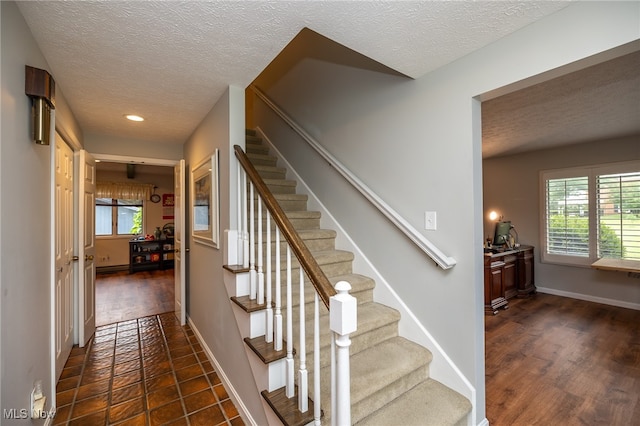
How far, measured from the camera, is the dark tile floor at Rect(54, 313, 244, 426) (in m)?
1.91

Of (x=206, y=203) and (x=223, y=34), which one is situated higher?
(x=223, y=34)

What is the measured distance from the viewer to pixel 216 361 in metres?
2.44

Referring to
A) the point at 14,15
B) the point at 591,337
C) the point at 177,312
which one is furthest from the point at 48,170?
the point at 591,337

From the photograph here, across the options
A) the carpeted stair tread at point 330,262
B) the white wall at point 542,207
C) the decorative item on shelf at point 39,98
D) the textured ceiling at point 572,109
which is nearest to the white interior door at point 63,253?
the decorative item on shelf at point 39,98

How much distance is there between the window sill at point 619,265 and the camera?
3.24 m

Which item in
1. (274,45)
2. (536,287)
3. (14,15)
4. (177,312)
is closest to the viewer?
(14,15)

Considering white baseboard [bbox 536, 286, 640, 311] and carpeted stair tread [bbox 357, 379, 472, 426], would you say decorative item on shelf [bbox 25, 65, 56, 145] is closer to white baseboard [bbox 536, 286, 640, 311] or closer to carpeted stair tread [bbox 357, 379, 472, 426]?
carpeted stair tread [bbox 357, 379, 472, 426]

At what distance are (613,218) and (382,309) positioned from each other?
4.13 meters

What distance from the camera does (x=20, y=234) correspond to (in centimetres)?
133

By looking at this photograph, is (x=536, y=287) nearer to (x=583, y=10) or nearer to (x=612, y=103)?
(x=612, y=103)

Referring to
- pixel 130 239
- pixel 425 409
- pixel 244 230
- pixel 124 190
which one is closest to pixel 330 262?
pixel 244 230

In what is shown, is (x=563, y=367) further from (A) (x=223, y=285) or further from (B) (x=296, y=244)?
(A) (x=223, y=285)

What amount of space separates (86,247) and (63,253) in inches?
23.1

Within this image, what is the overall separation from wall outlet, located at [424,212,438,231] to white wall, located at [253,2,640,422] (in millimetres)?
36
